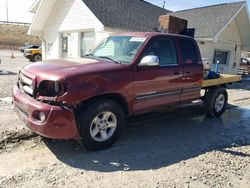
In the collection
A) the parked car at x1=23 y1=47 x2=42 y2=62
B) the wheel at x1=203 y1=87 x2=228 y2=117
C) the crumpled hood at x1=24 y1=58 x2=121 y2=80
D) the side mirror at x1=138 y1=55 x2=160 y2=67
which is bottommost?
the parked car at x1=23 y1=47 x2=42 y2=62

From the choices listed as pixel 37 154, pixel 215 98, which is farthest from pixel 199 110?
pixel 37 154

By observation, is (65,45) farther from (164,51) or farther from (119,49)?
(164,51)

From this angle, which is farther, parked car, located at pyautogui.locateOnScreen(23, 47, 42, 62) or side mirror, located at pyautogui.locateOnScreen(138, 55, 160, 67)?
parked car, located at pyautogui.locateOnScreen(23, 47, 42, 62)

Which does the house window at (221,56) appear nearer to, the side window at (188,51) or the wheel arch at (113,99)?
the side window at (188,51)

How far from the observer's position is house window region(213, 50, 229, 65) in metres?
17.8

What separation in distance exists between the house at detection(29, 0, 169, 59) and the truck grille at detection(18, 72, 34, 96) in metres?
7.51

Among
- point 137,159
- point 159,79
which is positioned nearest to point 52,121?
point 137,159

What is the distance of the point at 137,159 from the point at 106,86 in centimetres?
132

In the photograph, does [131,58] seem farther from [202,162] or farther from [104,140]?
[202,162]

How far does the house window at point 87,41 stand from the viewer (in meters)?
14.3

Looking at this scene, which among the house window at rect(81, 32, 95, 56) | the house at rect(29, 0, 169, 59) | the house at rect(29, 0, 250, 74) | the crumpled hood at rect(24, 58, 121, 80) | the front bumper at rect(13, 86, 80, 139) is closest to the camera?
the front bumper at rect(13, 86, 80, 139)

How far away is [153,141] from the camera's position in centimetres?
534

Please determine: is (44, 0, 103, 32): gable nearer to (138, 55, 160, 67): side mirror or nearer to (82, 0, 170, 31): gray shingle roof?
(82, 0, 170, 31): gray shingle roof

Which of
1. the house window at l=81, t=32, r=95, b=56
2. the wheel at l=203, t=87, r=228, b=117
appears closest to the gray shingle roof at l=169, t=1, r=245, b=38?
the house window at l=81, t=32, r=95, b=56
